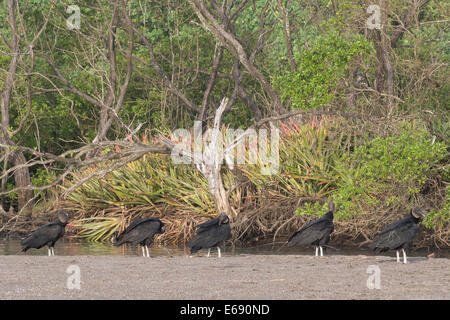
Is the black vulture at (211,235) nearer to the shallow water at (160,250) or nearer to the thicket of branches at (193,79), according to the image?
the shallow water at (160,250)

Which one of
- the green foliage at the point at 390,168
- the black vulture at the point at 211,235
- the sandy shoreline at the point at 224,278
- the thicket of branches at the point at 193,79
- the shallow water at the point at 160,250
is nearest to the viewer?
the sandy shoreline at the point at 224,278

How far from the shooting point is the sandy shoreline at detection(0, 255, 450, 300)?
32.7 ft

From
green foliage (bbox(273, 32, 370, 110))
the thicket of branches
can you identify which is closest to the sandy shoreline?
green foliage (bbox(273, 32, 370, 110))

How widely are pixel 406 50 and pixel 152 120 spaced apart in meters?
9.63

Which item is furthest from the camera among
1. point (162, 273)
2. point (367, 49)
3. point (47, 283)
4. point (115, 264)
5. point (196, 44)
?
point (196, 44)

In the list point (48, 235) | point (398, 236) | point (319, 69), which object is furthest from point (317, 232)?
point (48, 235)

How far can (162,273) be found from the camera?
41.2ft

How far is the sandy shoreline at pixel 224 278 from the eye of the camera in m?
9.96

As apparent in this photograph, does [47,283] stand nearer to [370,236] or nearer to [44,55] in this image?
[370,236]

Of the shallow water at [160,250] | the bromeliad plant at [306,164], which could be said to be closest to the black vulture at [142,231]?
the shallow water at [160,250]

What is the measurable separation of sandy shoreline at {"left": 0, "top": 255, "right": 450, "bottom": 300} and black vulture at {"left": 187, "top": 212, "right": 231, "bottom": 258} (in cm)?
29

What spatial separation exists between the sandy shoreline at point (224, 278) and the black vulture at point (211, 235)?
0.29 metres

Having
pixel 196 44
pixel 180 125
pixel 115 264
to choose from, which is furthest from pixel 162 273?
pixel 196 44

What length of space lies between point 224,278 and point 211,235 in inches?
168
